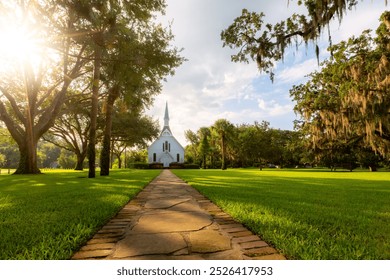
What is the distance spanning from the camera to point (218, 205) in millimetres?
5242

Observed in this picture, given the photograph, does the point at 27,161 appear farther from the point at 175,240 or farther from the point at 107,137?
the point at 175,240

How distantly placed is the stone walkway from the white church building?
2140 inches

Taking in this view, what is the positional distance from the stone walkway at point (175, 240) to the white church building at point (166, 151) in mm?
54363

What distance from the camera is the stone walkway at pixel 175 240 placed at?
7.91ft

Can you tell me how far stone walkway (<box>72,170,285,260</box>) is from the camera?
241 cm

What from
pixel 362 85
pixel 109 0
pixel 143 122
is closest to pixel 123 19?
pixel 109 0

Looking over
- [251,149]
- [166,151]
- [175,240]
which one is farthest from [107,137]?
[251,149]

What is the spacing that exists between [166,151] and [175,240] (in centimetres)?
5659

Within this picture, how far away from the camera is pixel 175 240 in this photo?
9.15 ft

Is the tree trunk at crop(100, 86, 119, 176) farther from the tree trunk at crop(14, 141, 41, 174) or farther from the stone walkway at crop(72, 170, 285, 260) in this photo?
the stone walkway at crop(72, 170, 285, 260)

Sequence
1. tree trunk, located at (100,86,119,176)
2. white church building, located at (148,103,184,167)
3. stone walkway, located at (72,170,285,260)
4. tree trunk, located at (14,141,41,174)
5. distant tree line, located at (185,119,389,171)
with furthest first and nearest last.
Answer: white church building, located at (148,103,184,167) < distant tree line, located at (185,119,389,171) < tree trunk, located at (14,141,41,174) < tree trunk, located at (100,86,119,176) < stone walkway, located at (72,170,285,260)

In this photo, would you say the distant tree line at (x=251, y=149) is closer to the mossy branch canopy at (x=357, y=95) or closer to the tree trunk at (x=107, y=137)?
the mossy branch canopy at (x=357, y=95)

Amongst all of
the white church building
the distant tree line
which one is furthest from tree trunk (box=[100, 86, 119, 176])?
the white church building
